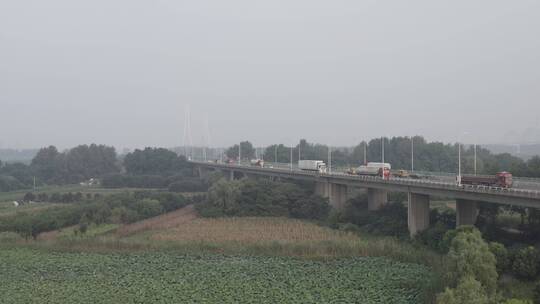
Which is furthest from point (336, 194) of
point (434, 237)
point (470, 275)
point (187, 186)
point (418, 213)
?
point (187, 186)

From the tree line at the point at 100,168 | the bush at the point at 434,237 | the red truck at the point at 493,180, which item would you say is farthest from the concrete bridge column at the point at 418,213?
the tree line at the point at 100,168

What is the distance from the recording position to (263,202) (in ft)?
230

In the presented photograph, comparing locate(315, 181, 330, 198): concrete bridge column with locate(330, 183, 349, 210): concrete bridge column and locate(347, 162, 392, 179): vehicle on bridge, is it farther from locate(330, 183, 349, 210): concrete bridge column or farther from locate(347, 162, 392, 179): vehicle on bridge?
locate(347, 162, 392, 179): vehicle on bridge

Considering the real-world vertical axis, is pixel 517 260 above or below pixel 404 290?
above

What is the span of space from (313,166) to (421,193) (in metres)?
32.7

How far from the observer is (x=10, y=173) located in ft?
433

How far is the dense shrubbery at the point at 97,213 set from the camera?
186ft

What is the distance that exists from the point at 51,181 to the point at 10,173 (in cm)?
990

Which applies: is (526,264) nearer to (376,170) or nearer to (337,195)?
(376,170)

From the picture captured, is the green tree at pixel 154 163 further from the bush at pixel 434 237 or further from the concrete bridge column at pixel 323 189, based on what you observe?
the bush at pixel 434 237

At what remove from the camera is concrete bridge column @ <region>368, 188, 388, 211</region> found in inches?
2441

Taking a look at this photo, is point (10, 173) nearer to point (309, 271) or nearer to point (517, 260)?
point (309, 271)

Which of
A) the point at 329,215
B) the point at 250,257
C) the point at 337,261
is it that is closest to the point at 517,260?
the point at 337,261

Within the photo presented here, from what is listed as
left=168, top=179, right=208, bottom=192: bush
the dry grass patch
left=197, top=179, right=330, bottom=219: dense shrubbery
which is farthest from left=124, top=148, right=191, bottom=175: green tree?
the dry grass patch
